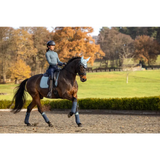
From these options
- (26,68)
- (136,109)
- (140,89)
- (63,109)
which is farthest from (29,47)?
(136,109)

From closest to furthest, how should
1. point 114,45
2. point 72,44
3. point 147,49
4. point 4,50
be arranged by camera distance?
point 72,44 < point 4,50 < point 147,49 < point 114,45

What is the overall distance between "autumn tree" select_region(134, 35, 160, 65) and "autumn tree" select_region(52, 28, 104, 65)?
1437 cm

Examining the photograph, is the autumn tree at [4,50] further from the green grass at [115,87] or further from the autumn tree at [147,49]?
the autumn tree at [147,49]

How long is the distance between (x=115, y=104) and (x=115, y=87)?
1680 centimetres

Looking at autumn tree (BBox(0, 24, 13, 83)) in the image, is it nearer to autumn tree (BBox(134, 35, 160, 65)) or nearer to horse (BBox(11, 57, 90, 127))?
autumn tree (BBox(134, 35, 160, 65))

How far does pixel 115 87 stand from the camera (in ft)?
105

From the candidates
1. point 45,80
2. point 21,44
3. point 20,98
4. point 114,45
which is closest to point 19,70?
point 21,44

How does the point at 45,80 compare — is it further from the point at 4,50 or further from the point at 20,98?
the point at 4,50

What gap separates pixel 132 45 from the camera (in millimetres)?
51594

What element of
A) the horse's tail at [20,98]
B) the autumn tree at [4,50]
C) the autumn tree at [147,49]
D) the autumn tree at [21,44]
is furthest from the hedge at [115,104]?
the autumn tree at [147,49]

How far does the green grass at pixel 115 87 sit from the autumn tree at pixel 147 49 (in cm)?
717

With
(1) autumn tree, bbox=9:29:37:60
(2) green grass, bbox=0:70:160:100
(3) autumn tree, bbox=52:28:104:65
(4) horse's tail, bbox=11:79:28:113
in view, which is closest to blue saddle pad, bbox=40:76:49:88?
(4) horse's tail, bbox=11:79:28:113

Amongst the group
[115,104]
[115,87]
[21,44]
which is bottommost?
[115,87]

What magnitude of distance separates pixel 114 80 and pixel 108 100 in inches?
862
